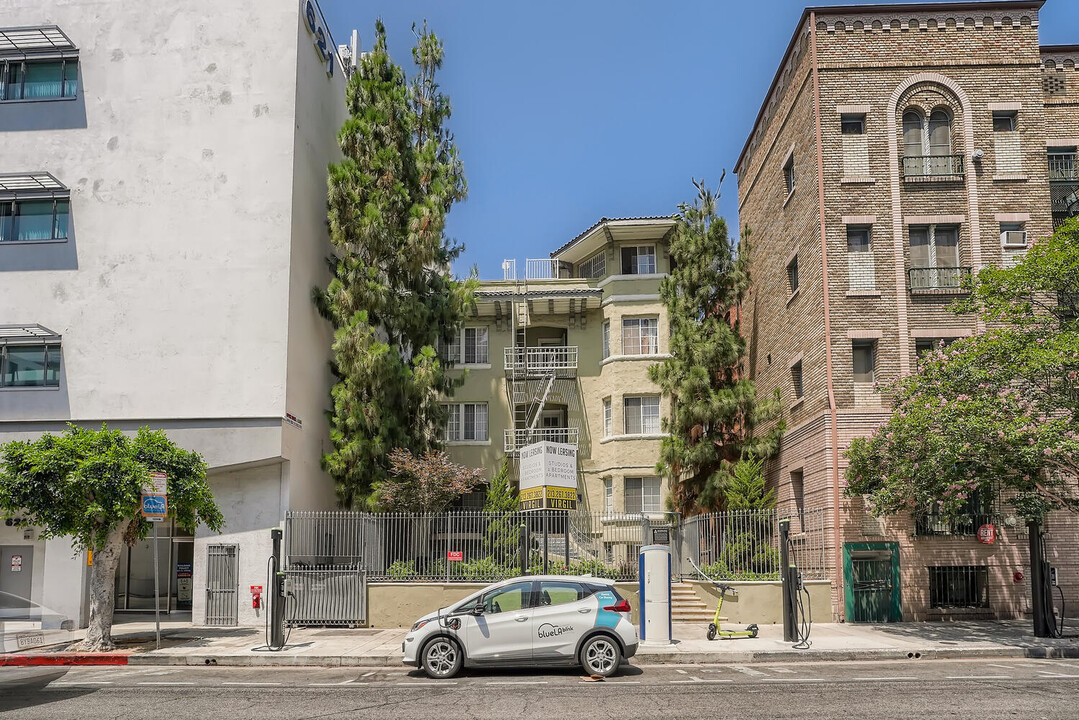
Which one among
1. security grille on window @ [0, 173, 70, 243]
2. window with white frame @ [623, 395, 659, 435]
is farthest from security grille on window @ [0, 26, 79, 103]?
window with white frame @ [623, 395, 659, 435]

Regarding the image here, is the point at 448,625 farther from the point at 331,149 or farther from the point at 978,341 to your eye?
the point at 331,149

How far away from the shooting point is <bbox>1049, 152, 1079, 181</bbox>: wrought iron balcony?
26.9m

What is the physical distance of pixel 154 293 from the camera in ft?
81.9

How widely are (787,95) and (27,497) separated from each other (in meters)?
22.8

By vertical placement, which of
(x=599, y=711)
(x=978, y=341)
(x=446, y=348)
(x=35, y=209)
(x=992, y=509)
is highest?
(x=35, y=209)

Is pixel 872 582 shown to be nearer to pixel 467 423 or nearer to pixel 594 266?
pixel 467 423

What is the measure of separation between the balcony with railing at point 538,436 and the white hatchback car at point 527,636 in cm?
1935

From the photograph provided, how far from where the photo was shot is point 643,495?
1302 inches

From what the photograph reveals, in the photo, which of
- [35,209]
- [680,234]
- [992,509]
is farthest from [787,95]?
[35,209]

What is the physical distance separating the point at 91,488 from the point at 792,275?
1931 cm

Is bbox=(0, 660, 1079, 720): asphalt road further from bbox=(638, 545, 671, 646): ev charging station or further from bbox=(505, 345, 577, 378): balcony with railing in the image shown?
bbox=(505, 345, 577, 378): balcony with railing

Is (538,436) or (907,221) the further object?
(538,436)

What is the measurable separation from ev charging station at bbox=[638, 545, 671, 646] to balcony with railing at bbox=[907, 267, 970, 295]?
11.0 m

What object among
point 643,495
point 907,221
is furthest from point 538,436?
point 907,221
